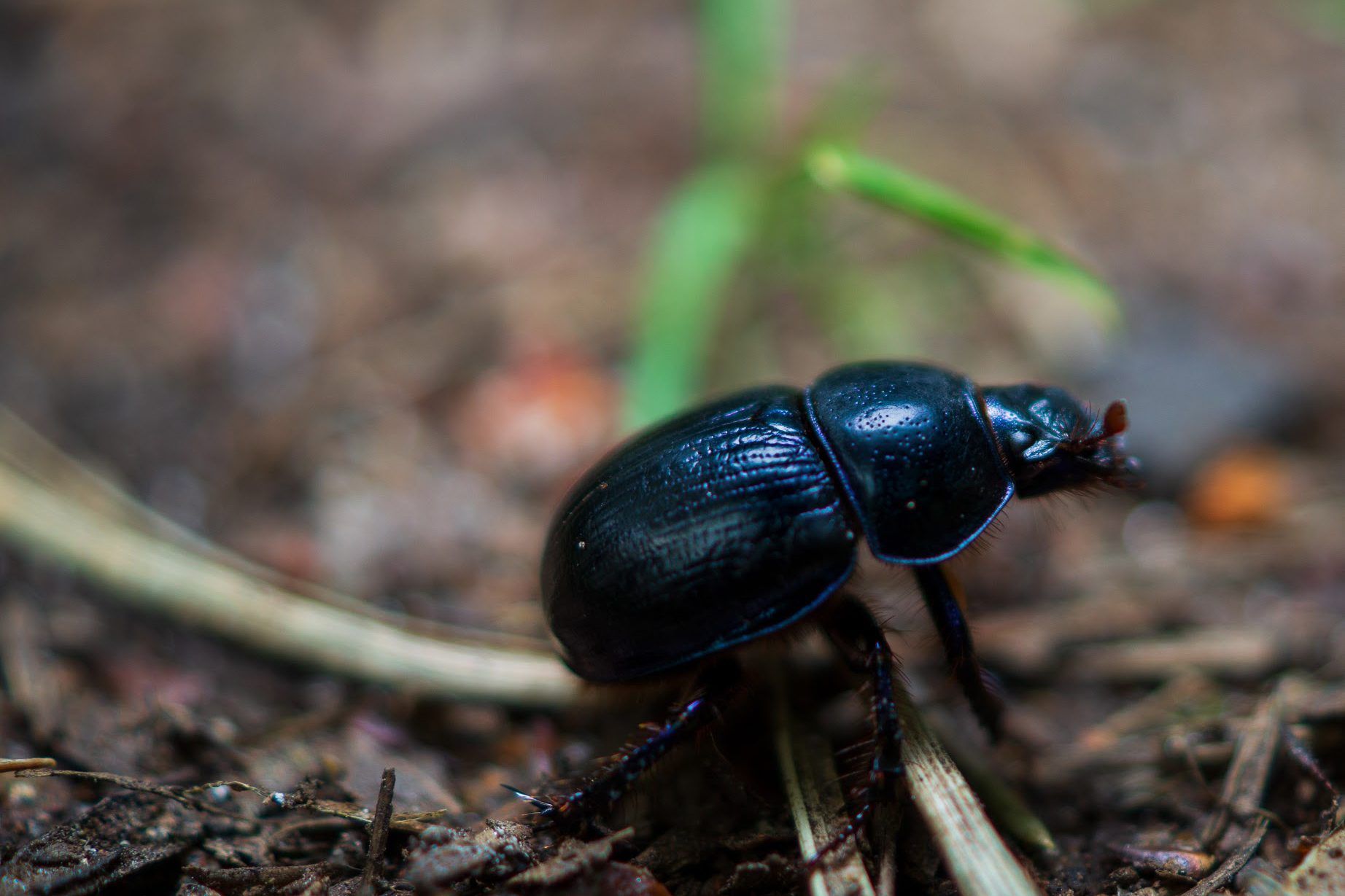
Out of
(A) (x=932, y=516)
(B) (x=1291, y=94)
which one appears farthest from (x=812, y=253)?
(B) (x=1291, y=94)

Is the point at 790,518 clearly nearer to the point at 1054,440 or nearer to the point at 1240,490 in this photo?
the point at 1054,440

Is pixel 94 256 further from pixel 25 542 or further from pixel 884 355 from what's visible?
pixel 884 355

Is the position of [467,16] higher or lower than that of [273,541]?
higher

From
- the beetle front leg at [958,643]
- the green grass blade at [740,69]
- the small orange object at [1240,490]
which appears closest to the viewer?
the beetle front leg at [958,643]

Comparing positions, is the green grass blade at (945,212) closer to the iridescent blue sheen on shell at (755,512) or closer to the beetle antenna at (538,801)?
the iridescent blue sheen on shell at (755,512)

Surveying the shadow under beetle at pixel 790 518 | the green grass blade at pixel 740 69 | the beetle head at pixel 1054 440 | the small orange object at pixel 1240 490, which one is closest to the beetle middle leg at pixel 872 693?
the shadow under beetle at pixel 790 518

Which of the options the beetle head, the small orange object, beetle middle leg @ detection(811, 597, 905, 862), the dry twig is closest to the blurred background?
the small orange object

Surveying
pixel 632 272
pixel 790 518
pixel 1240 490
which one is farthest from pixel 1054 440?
pixel 632 272

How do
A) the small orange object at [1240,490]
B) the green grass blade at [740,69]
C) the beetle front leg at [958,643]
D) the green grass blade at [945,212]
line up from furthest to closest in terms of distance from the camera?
the green grass blade at [740,69]
the small orange object at [1240,490]
the green grass blade at [945,212]
the beetle front leg at [958,643]
